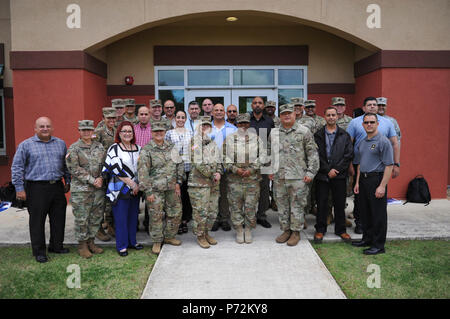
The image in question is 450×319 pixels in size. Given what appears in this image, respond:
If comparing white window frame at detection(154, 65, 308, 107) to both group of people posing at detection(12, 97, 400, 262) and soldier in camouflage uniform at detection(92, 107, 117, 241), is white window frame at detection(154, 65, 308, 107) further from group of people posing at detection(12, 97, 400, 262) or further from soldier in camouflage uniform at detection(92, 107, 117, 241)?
soldier in camouflage uniform at detection(92, 107, 117, 241)

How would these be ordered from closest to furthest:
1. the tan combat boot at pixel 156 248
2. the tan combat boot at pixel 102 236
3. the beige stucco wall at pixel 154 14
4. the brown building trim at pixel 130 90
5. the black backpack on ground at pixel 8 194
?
the tan combat boot at pixel 156 248 < the tan combat boot at pixel 102 236 < the beige stucco wall at pixel 154 14 < the black backpack on ground at pixel 8 194 < the brown building trim at pixel 130 90

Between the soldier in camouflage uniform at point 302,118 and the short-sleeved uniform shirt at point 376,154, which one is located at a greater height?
the soldier in camouflage uniform at point 302,118

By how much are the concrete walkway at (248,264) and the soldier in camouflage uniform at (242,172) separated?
1.15ft

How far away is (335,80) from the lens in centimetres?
863

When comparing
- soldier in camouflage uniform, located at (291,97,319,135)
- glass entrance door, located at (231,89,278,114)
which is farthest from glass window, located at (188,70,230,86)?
soldier in camouflage uniform, located at (291,97,319,135)

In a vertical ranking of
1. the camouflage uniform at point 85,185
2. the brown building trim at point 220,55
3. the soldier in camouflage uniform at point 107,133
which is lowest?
the camouflage uniform at point 85,185

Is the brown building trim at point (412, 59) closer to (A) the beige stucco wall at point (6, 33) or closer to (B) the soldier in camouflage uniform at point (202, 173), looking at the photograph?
(B) the soldier in camouflage uniform at point (202, 173)

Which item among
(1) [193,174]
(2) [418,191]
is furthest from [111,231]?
(2) [418,191]

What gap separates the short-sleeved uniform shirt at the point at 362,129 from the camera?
5.18 m

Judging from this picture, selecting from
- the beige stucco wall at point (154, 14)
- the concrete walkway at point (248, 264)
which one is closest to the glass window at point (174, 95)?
the beige stucco wall at point (154, 14)

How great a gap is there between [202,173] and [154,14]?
13.1ft

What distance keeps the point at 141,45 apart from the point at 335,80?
4.81m

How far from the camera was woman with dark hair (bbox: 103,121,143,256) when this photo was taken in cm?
446

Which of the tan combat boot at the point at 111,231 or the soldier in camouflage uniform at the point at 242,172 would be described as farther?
the tan combat boot at the point at 111,231
